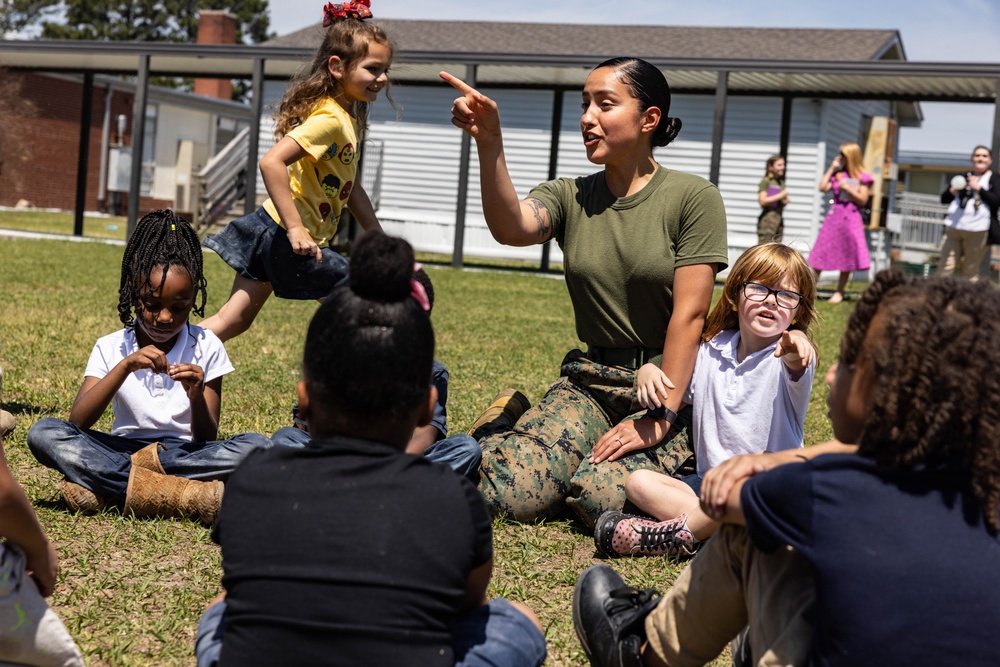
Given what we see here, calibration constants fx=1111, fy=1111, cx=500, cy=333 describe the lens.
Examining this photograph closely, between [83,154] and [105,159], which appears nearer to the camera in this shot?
[83,154]

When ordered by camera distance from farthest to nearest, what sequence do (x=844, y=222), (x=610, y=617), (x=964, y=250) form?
(x=964, y=250), (x=844, y=222), (x=610, y=617)

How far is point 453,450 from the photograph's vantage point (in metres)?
3.79

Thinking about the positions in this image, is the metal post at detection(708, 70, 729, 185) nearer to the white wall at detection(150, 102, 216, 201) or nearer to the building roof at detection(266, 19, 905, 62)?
the building roof at detection(266, 19, 905, 62)

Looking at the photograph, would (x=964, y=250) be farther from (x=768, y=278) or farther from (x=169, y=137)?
(x=169, y=137)

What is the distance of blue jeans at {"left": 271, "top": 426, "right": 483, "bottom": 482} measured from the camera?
3.72m

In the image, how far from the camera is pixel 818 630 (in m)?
1.96

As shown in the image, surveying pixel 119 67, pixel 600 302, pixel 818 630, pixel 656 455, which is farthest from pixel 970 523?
pixel 119 67

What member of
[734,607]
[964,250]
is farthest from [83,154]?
[734,607]

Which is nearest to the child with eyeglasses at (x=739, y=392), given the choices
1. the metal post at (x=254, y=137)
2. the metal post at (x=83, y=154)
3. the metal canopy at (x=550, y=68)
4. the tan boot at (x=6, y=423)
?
the tan boot at (x=6, y=423)

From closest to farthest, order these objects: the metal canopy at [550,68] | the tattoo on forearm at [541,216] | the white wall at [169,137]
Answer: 1. the tattoo on forearm at [541,216]
2. the metal canopy at [550,68]
3. the white wall at [169,137]

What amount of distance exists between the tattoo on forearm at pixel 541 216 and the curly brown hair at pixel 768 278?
700mm

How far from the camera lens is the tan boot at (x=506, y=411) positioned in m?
4.39

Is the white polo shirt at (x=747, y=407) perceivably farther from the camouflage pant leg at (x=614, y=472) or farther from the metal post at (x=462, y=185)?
the metal post at (x=462, y=185)

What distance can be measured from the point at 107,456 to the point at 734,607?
2287 millimetres
